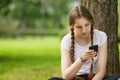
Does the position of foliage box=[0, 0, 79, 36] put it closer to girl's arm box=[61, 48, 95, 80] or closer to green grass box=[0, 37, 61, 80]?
green grass box=[0, 37, 61, 80]

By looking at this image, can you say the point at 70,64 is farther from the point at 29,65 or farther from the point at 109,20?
the point at 29,65

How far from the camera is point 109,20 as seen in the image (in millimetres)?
7199

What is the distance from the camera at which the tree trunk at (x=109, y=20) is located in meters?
7.14

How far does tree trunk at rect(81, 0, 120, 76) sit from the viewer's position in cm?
714

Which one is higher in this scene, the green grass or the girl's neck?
the girl's neck

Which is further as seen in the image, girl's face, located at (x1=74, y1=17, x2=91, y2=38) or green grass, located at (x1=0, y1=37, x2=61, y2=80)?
green grass, located at (x1=0, y1=37, x2=61, y2=80)

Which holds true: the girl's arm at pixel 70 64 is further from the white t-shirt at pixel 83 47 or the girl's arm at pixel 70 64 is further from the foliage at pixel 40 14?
the foliage at pixel 40 14

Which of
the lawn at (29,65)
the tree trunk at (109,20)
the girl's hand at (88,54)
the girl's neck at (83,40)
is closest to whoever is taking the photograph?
the girl's hand at (88,54)

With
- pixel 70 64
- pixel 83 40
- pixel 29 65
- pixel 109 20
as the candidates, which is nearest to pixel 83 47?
pixel 83 40

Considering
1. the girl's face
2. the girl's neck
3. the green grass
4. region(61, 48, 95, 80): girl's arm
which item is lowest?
the green grass

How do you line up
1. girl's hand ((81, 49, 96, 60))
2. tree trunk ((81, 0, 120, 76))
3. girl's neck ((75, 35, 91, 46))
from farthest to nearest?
1. tree trunk ((81, 0, 120, 76))
2. girl's neck ((75, 35, 91, 46))
3. girl's hand ((81, 49, 96, 60))

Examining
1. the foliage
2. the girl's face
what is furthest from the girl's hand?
the foliage

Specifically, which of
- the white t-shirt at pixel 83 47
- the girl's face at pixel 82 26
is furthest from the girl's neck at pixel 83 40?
the girl's face at pixel 82 26

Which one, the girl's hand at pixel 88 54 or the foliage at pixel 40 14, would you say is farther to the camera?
the foliage at pixel 40 14
